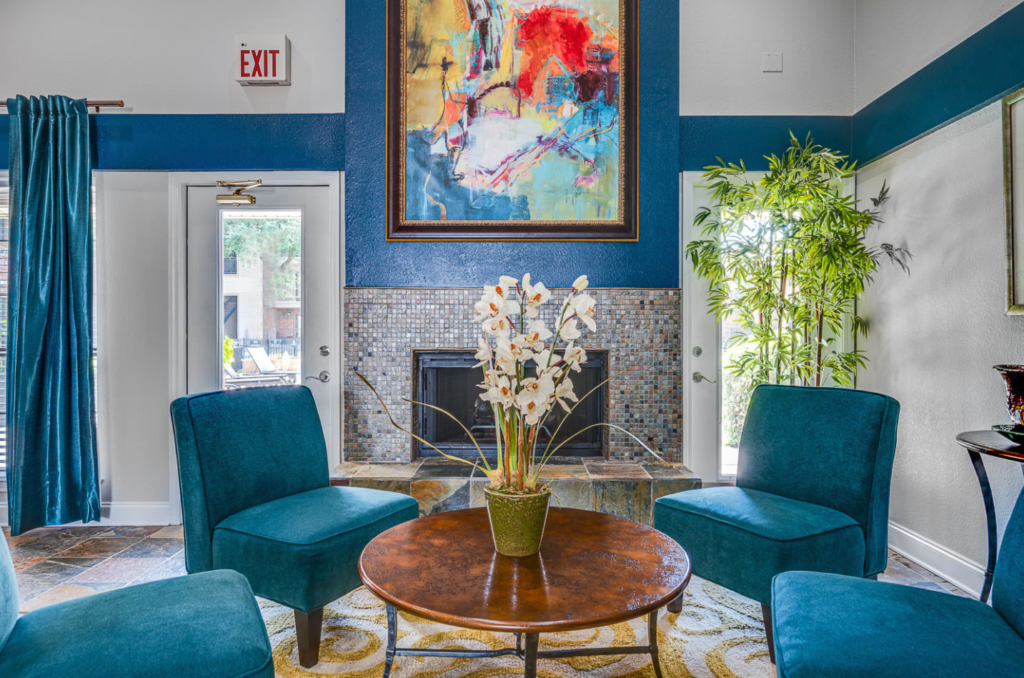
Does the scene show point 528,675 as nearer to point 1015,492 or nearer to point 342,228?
point 1015,492

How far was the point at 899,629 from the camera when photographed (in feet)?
3.84

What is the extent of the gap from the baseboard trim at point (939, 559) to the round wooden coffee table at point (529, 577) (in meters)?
1.65

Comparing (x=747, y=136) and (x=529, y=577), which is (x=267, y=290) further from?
(x=747, y=136)

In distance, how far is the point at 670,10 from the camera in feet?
10.3

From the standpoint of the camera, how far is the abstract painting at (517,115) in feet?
10.3

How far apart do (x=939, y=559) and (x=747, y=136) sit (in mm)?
2348

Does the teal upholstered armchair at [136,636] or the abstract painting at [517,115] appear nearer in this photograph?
the teal upholstered armchair at [136,636]

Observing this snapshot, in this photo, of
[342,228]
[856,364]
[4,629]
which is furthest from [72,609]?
[856,364]

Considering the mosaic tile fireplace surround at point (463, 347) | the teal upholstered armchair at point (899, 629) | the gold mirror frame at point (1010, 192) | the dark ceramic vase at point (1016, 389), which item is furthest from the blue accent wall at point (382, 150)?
the teal upholstered armchair at point (899, 629)

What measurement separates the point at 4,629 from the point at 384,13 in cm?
321

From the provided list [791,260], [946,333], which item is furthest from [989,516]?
[791,260]

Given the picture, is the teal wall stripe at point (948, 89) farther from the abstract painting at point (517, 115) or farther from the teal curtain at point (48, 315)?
the teal curtain at point (48, 315)

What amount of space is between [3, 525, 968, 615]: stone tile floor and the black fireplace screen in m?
1.39

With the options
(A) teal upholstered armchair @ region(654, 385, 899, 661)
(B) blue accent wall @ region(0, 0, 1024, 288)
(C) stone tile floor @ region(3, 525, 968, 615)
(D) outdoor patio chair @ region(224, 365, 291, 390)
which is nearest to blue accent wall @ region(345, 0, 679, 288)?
(B) blue accent wall @ region(0, 0, 1024, 288)
